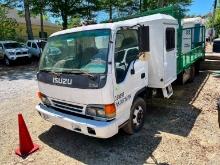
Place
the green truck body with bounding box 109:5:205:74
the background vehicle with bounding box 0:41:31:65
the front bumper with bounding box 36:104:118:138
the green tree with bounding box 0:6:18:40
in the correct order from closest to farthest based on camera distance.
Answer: the front bumper with bounding box 36:104:118:138
the green truck body with bounding box 109:5:205:74
the background vehicle with bounding box 0:41:31:65
the green tree with bounding box 0:6:18:40

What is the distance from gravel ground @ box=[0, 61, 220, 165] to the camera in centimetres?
477

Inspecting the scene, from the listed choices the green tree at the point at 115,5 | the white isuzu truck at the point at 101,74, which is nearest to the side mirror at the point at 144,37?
the white isuzu truck at the point at 101,74

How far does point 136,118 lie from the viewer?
5.58 m

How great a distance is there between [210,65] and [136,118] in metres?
7.83

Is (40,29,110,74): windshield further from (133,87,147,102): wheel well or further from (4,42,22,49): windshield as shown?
(4,42,22,49): windshield

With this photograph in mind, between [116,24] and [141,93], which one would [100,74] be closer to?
[116,24]

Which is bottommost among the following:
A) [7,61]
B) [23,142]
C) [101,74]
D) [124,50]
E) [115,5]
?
[23,142]

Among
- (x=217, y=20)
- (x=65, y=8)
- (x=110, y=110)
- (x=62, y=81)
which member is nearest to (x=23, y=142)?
(x=62, y=81)

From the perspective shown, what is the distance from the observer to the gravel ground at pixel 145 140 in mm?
4766

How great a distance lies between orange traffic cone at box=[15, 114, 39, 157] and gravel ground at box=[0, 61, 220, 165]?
13 centimetres

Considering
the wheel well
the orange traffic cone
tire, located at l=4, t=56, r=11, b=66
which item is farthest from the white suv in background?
the orange traffic cone

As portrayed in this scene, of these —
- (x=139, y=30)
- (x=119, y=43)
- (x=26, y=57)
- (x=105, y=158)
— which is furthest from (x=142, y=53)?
(x=26, y=57)

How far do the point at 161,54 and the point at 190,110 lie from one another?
1.92 m

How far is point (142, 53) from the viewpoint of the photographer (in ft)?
18.1
